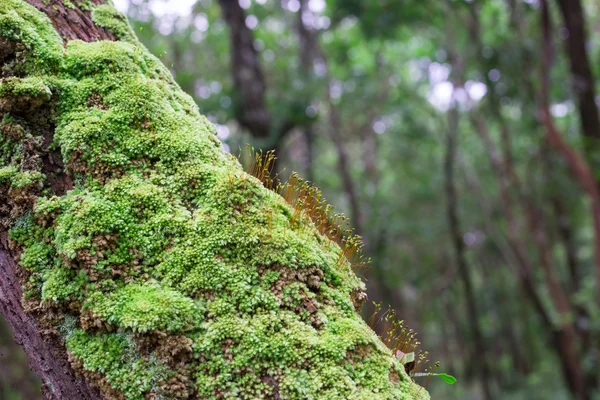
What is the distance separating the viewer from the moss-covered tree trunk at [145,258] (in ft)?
5.00

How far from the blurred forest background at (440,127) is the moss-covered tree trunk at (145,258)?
910mm

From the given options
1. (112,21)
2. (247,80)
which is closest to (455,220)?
(247,80)

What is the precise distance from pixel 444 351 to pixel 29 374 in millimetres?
23859

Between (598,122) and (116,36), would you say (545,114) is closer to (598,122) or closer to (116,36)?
(598,122)

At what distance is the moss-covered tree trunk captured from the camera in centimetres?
153

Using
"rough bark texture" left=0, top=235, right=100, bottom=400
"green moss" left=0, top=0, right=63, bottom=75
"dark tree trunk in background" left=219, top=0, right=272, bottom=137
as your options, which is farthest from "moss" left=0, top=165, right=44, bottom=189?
"dark tree trunk in background" left=219, top=0, right=272, bottom=137

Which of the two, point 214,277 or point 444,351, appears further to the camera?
point 444,351

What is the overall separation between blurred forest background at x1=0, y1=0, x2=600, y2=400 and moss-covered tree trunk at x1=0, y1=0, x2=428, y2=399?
0.91 metres

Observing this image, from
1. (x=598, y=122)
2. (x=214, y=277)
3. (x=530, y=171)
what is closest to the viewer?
(x=214, y=277)

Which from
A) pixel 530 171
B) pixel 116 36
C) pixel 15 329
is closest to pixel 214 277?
pixel 15 329

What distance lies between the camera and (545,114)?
7457 mm

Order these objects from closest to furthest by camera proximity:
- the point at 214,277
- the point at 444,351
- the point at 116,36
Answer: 1. the point at 214,277
2. the point at 116,36
3. the point at 444,351

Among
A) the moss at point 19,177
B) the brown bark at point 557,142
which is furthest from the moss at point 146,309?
the brown bark at point 557,142

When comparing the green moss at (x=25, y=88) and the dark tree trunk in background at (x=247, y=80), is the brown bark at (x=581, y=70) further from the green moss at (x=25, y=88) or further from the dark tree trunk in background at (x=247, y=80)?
the green moss at (x=25, y=88)
